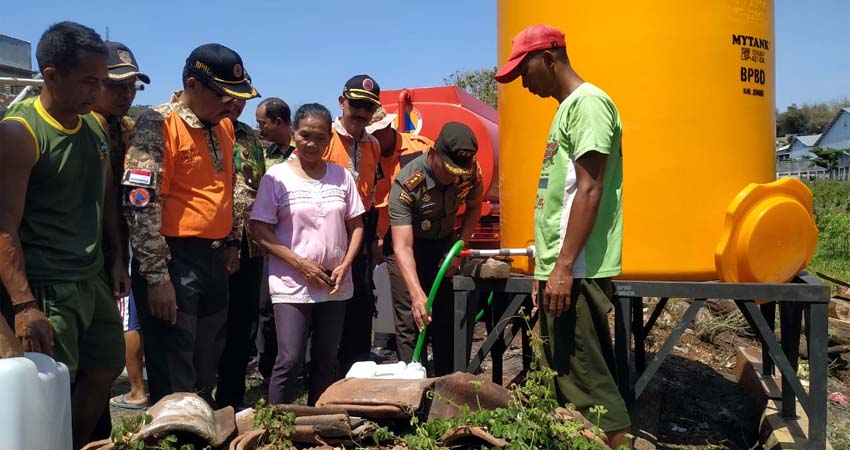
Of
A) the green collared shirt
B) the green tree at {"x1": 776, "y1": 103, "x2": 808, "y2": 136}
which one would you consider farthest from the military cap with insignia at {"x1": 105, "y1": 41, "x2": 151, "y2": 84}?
the green tree at {"x1": 776, "y1": 103, "x2": 808, "y2": 136}

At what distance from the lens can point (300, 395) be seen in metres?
4.97

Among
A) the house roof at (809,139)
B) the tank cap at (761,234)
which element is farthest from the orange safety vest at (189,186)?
the house roof at (809,139)

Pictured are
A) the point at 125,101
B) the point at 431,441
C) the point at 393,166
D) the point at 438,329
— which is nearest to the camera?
the point at 431,441

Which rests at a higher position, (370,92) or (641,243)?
(370,92)

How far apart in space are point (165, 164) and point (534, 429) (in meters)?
2.03

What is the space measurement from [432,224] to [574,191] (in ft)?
4.89

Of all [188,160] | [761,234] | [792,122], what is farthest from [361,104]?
[792,122]

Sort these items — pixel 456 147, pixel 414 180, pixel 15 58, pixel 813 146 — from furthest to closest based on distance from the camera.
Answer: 1. pixel 813 146
2. pixel 15 58
3. pixel 414 180
4. pixel 456 147

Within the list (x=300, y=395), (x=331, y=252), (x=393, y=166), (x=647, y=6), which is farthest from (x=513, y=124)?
(x=300, y=395)

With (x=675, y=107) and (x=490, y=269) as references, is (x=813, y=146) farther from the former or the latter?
(x=490, y=269)

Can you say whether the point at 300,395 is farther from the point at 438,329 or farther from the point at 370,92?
the point at 370,92

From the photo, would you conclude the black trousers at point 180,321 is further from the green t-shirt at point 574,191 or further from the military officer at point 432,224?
the green t-shirt at point 574,191

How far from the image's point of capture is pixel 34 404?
7.20ft

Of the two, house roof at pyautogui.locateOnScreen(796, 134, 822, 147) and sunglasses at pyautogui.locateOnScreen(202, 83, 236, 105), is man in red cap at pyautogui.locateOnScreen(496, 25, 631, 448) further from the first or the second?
house roof at pyautogui.locateOnScreen(796, 134, 822, 147)
